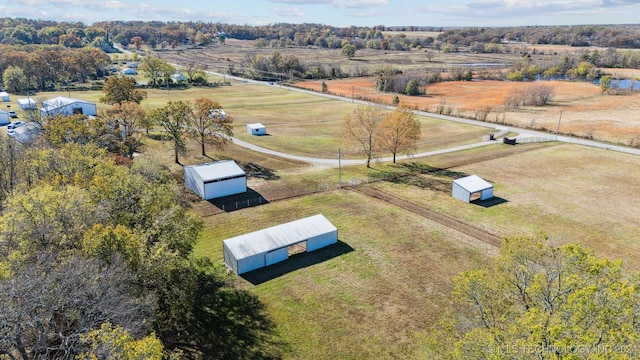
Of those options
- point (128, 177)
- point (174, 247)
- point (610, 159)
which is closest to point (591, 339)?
point (174, 247)

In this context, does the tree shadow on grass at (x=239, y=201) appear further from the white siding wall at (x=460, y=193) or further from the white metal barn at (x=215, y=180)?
the white siding wall at (x=460, y=193)

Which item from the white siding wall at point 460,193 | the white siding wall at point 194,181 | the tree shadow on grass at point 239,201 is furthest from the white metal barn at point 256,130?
the white siding wall at point 460,193

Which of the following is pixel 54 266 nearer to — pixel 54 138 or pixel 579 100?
pixel 54 138

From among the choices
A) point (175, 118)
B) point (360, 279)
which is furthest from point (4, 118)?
point (360, 279)

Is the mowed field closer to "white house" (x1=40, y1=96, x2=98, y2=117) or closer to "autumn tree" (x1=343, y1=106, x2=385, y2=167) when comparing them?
"autumn tree" (x1=343, y1=106, x2=385, y2=167)

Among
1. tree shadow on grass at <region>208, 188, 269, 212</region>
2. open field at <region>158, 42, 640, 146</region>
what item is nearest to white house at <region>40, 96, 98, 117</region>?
tree shadow on grass at <region>208, 188, 269, 212</region>

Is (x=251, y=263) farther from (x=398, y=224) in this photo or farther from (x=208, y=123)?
(x=208, y=123)
